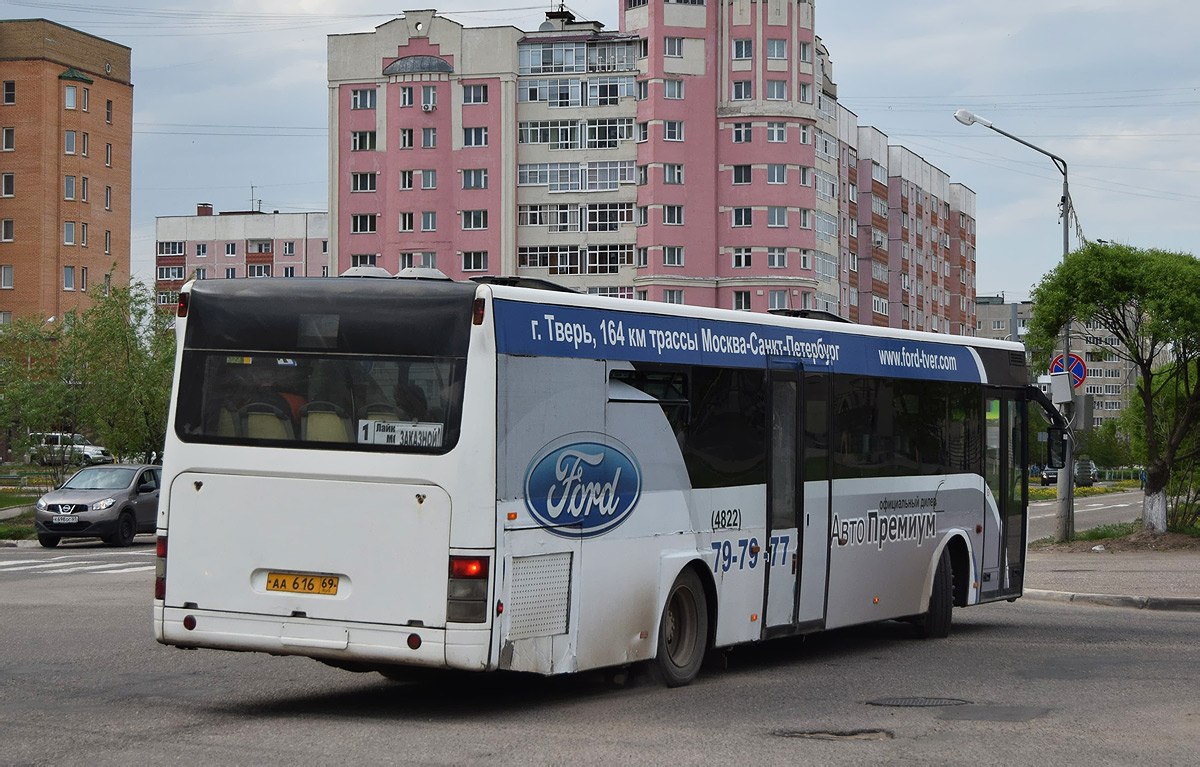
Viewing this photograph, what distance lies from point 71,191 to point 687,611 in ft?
331

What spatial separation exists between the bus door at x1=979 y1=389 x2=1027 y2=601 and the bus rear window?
869 cm

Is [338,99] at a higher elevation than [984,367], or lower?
higher

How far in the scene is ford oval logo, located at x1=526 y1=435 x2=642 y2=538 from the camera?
10812mm

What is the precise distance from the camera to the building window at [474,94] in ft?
328

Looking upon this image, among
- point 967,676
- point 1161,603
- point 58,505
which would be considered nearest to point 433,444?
point 967,676

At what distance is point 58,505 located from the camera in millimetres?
34031

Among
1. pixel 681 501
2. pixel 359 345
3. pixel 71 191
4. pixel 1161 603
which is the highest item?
pixel 71 191

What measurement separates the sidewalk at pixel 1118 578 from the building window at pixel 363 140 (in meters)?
76.8

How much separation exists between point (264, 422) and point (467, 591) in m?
1.79

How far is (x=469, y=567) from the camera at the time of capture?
33.5 feet

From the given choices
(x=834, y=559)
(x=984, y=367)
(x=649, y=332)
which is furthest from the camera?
(x=984, y=367)

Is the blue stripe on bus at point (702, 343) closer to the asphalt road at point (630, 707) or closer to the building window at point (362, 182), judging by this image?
the asphalt road at point (630, 707)

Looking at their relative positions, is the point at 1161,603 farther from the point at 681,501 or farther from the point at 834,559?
the point at 681,501

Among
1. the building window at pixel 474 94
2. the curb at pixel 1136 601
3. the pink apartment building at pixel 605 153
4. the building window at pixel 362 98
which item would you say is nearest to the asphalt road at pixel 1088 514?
the curb at pixel 1136 601
